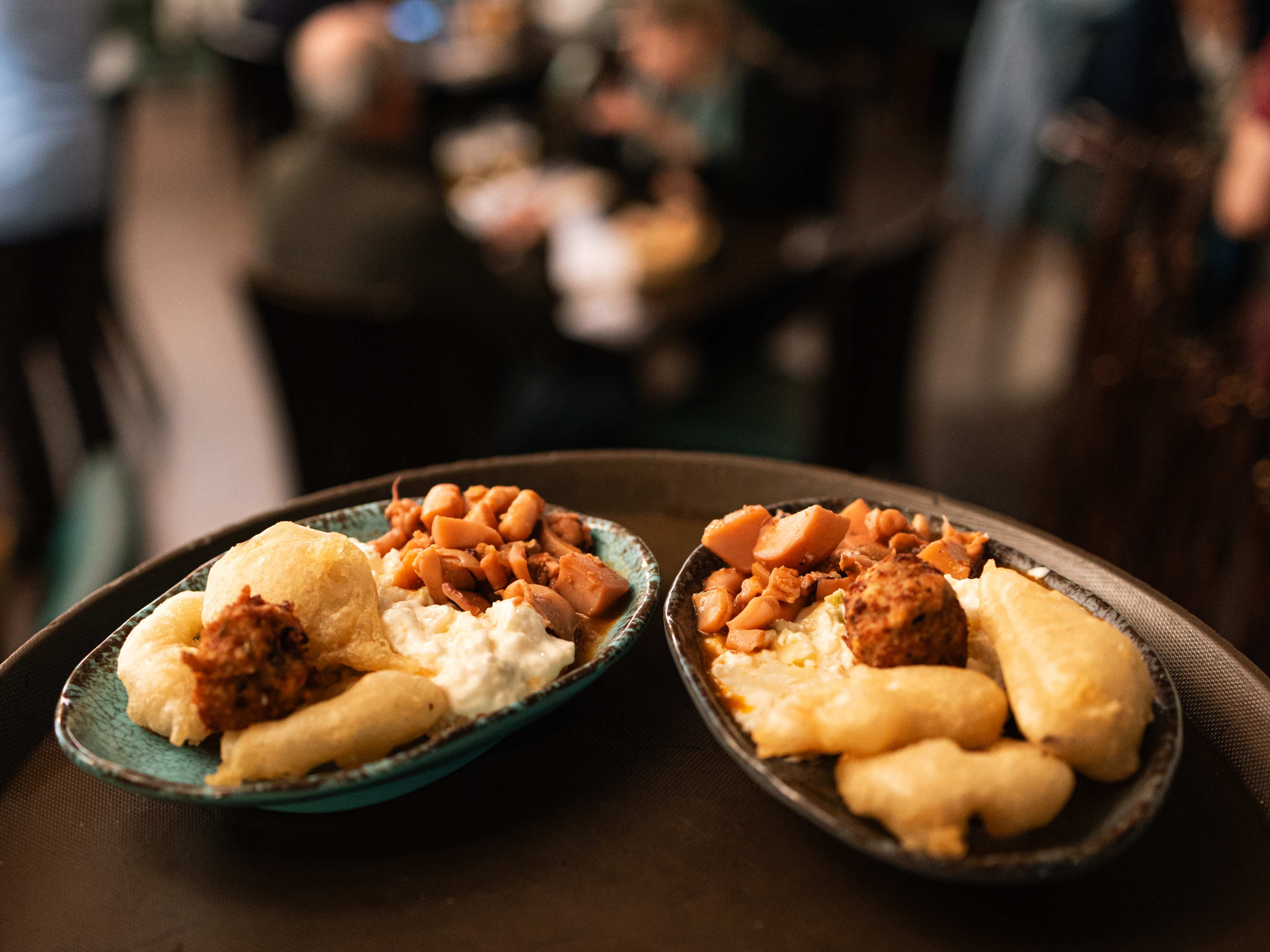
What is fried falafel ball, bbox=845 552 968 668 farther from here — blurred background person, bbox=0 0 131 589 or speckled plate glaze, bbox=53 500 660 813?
blurred background person, bbox=0 0 131 589

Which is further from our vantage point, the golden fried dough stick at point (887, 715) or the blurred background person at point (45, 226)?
the blurred background person at point (45, 226)

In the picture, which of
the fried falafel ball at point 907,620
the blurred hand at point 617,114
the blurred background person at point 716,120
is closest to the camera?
the fried falafel ball at point 907,620

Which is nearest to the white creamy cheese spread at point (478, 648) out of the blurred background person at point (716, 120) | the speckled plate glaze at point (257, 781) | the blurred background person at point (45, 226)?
the speckled plate glaze at point (257, 781)

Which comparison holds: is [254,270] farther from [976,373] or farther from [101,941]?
[976,373]

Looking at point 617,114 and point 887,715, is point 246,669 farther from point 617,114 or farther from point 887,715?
point 617,114

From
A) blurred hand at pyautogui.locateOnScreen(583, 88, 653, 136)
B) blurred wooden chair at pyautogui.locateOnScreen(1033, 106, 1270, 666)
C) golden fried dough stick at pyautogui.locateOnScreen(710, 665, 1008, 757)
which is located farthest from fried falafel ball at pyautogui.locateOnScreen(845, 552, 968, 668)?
blurred hand at pyautogui.locateOnScreen(583, 88, 653, 136)

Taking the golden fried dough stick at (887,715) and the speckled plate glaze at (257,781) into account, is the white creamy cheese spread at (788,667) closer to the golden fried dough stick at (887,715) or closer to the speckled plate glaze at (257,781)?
the golden fried dough stick at (887,715)

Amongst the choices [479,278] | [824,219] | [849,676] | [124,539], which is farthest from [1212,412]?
[124,539]
